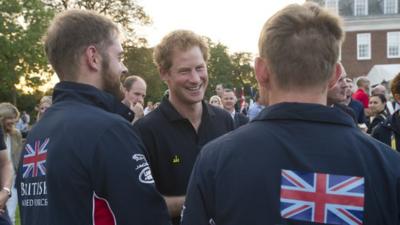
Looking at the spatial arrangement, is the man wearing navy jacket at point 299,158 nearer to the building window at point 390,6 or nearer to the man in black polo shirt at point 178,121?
the man in black polo shirt at point 178,121

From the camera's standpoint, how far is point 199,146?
3.81m

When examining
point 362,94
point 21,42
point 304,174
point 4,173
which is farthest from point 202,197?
point 21,42

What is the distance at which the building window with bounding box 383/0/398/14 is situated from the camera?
152 ft

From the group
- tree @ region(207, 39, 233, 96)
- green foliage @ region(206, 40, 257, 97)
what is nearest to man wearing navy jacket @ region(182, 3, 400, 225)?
green foliage @ region(206, 40, 257, 97)

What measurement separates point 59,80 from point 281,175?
148 cm

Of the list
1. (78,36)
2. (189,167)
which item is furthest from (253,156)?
(189,167)

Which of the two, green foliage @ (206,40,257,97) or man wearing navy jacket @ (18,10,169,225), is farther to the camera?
green foliage @ (206,40,257,97)

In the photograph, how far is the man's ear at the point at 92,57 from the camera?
277 cm

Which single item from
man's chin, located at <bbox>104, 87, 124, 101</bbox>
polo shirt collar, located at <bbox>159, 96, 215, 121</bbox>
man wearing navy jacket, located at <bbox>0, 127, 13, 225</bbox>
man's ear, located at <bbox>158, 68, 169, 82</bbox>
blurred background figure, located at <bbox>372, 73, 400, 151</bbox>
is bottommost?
man wearing navy jacket, located at <bbox>0, 127, 13, 225</bbox>

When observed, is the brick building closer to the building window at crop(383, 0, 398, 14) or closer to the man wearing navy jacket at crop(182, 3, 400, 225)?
the building window at crop(383, 0, 398, 14)

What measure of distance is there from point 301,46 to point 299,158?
1.36ft

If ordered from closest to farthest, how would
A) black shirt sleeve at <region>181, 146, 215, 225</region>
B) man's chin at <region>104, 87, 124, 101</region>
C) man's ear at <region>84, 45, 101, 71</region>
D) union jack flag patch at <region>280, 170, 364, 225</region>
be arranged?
union jack flag patch at <region>280, 170, 364, 225</region> < black shirt sleeve at <region>181, 146, 215, 225</region> < man's ear at <region>84, 45, 101, 71</region> < man's chin at <region>104, 87, 124, 101</region>

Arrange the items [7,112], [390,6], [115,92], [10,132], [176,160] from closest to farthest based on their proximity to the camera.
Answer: [115,92] < [176,160] < [7,112] < [10,132] < [390,6]

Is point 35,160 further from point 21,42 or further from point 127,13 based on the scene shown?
point 127,13
